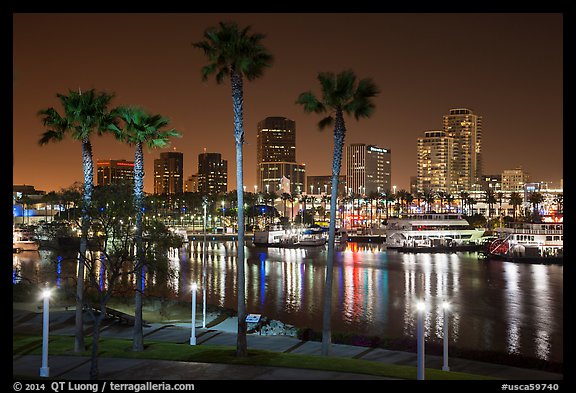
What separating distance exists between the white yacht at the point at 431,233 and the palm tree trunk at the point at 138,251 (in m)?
109

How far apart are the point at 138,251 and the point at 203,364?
18.3 ft

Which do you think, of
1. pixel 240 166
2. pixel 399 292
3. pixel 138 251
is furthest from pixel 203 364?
pixel 399 292

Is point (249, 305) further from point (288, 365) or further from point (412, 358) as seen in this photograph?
point (288, 365)

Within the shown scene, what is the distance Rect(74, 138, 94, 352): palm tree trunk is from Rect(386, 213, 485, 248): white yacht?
110 meters

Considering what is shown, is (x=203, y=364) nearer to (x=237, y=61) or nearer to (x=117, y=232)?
(x=117, y=232)

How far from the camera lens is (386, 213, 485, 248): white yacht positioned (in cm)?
13300

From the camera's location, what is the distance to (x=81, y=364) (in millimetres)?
24484

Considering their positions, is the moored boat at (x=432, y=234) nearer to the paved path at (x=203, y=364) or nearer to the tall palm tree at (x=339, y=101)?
the paved path at (x=203, y=364)

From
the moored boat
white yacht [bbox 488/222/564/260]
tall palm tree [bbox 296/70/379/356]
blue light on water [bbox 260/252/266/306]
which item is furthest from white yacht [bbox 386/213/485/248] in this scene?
tall palm tree [bbox 296/70/379/356]
